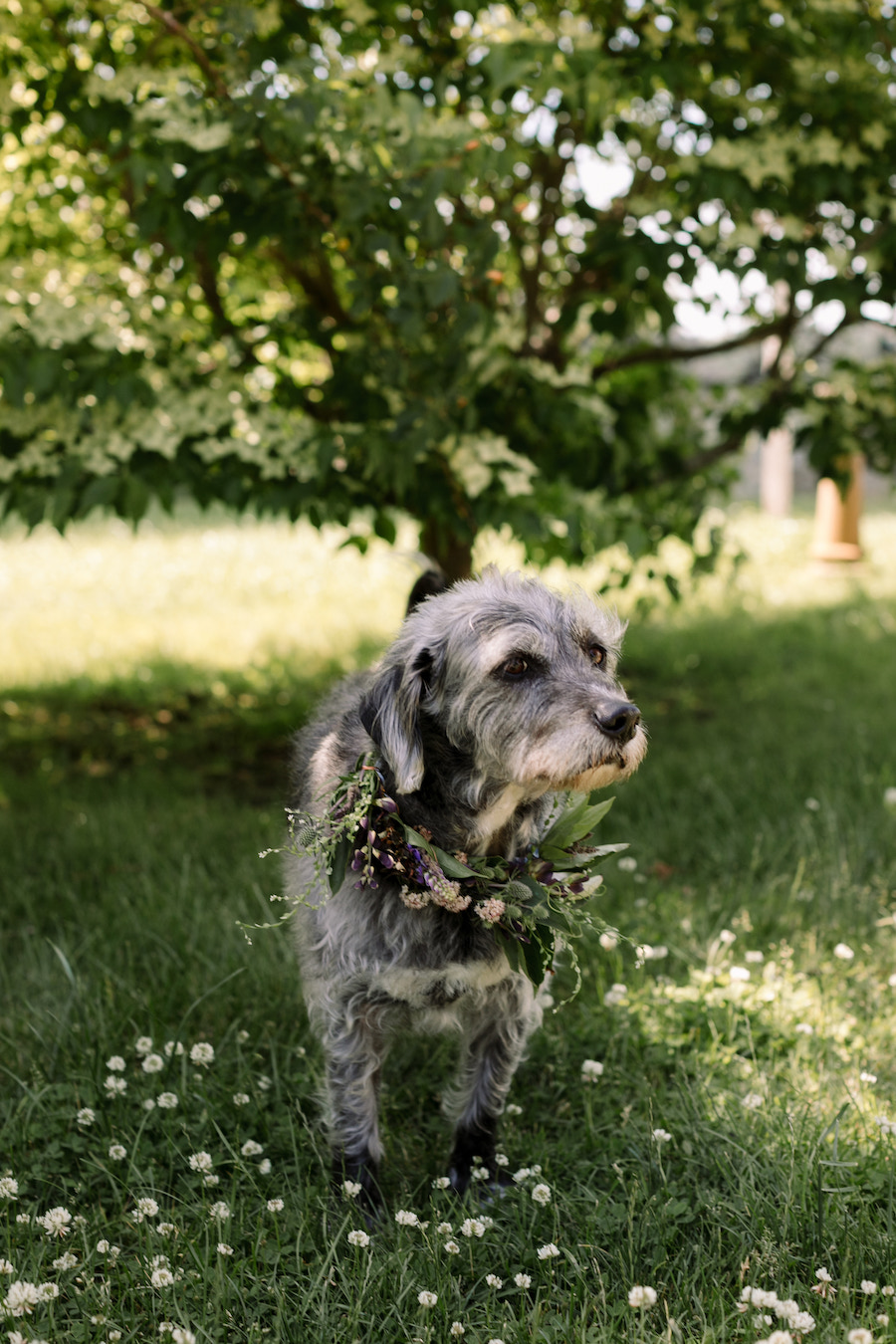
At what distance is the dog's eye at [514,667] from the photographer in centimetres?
250

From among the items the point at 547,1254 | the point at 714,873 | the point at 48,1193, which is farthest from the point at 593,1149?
the point at 714,873

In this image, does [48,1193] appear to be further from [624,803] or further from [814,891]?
[624,803]

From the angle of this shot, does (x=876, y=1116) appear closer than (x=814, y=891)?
Yes

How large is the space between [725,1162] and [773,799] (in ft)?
8.74

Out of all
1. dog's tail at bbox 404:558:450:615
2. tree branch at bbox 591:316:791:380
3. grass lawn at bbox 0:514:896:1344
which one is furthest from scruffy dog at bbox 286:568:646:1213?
tree branch at bbox 591:316:791:380

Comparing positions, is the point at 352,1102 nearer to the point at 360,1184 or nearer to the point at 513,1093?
the point at 360,1184

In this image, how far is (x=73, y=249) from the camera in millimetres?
5414

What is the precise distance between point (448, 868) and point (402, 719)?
0.36m

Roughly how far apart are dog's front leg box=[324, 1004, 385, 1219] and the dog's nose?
105 cm

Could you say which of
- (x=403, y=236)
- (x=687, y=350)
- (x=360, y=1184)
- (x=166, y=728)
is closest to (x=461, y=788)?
(x=360, y=1184)

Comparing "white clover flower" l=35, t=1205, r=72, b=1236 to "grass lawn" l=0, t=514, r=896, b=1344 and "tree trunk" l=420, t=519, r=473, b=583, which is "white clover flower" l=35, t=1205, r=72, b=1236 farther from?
"tree trunk" l=420, t=519, r=473, b=583

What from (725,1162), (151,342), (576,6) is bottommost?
(725,1162)

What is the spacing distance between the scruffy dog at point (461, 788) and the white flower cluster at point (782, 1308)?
0.84 meters

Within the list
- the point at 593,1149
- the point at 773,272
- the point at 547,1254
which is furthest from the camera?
the point at 773,272
